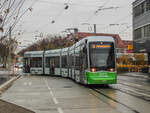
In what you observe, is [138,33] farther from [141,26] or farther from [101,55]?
[101,55]

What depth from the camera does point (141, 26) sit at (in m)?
43.9

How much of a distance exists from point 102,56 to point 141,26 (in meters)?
26.9

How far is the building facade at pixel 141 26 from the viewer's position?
137 feet

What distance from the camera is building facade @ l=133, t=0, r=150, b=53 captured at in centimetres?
4175

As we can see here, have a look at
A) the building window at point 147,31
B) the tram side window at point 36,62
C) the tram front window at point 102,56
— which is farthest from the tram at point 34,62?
the tram front window at point 102,56

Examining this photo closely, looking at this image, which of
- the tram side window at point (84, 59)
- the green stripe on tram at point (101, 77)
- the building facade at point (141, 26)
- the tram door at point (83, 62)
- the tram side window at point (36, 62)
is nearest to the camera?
the green stripe on tram at point (101, 77)

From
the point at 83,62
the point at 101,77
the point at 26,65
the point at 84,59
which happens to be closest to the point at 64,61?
the point at 26,65

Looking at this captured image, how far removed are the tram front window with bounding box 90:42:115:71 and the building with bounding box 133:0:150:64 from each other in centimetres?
2394

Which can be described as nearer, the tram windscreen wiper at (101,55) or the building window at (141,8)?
the tram windscreen wiper at (101,55)

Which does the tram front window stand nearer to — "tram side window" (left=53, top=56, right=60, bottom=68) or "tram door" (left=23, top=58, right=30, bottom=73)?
"tram side window" (left=53, top=56, right=60, bottom=68)

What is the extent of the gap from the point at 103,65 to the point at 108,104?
6738 millimetres

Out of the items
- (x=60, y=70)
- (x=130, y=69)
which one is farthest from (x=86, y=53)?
(x=130, y=69)

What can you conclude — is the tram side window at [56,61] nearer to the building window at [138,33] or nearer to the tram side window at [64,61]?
the tram side window at [64,61]

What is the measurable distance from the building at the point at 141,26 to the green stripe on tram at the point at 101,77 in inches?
965
